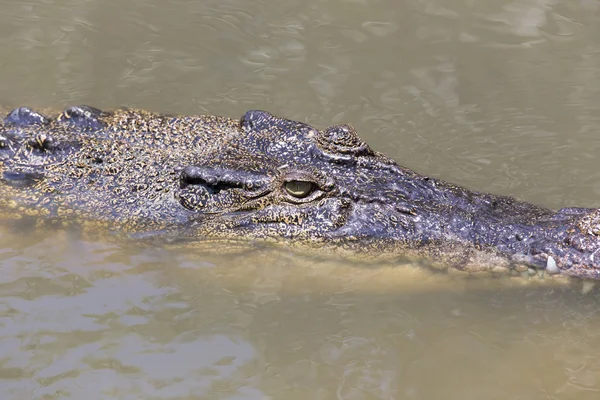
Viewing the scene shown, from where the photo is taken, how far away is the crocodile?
15.2 feet

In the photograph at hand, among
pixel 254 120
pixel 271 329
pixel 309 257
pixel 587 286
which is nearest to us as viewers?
pixel 587 286

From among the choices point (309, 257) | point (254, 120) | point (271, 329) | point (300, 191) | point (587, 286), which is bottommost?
point (271, 329)

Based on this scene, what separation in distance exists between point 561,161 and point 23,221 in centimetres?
456

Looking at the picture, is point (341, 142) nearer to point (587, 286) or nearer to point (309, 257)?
point (309, 257)

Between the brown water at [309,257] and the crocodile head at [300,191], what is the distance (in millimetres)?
238

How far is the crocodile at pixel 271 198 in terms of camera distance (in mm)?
4633

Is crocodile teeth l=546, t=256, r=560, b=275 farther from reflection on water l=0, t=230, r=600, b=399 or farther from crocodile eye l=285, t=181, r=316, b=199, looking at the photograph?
crocodile eye l=285, t=181, r=316, b=199

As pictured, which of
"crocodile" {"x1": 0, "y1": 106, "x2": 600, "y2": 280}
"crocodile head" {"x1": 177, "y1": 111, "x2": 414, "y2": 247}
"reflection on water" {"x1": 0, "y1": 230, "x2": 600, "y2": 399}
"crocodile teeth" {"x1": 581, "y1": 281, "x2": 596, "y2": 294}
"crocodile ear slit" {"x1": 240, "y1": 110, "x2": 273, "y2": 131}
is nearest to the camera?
"reflection on water" {"x1": 0, "y1": 230, "x2": 600, "y2": 399}

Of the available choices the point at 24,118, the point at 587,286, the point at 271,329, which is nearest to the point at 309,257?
the point at 271,329

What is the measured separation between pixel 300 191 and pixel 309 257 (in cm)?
44

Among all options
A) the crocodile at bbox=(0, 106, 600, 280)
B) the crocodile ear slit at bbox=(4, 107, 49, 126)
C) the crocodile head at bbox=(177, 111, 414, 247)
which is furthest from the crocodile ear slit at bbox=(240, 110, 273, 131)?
the crocodile ear slit at bbox=(4, 107, 49, 126)

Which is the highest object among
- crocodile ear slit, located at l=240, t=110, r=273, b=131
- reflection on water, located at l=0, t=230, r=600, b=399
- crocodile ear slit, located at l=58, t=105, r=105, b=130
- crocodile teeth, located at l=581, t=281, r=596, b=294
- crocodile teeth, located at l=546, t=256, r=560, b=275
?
crocodile ear slit, located at l=240, t=110, r=273, b=131

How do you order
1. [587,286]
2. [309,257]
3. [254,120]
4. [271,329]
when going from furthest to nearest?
[254,120] → [309,257] → [271,329] → [587,286]

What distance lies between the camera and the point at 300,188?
4898mm
